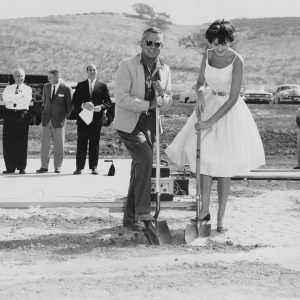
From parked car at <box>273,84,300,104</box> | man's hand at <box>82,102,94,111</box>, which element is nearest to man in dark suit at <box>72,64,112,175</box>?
man's hand at <box>82,102,94,111</box>

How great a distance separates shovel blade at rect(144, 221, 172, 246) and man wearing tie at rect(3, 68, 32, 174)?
A: 5.95 metres

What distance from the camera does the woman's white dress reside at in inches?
322

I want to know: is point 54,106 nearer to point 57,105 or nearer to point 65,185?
point 57,105

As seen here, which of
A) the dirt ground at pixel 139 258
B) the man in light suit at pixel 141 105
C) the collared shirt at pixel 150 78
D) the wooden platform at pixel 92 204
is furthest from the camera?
the wooden platform at pixel 92 204

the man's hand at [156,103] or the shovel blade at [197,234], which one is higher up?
the man's hand at [156,103]

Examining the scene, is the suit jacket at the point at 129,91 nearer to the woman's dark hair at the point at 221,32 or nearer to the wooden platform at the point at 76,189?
the woman's dark hair at the point at 221,32

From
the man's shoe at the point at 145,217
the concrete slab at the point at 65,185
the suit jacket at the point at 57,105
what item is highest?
the suit jacket at the point at 57,105

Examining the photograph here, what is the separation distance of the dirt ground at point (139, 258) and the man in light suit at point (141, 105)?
0.46 m

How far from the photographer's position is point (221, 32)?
26.2 feet

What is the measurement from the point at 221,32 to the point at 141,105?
3.33 ft

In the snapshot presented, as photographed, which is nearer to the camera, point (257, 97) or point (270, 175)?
point (270, 175)

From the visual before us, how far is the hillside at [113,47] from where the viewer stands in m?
68.8

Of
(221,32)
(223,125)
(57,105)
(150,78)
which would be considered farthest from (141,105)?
(57,105)

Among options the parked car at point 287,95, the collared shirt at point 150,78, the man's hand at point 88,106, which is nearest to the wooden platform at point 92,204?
the collared shirt at point 150,78
